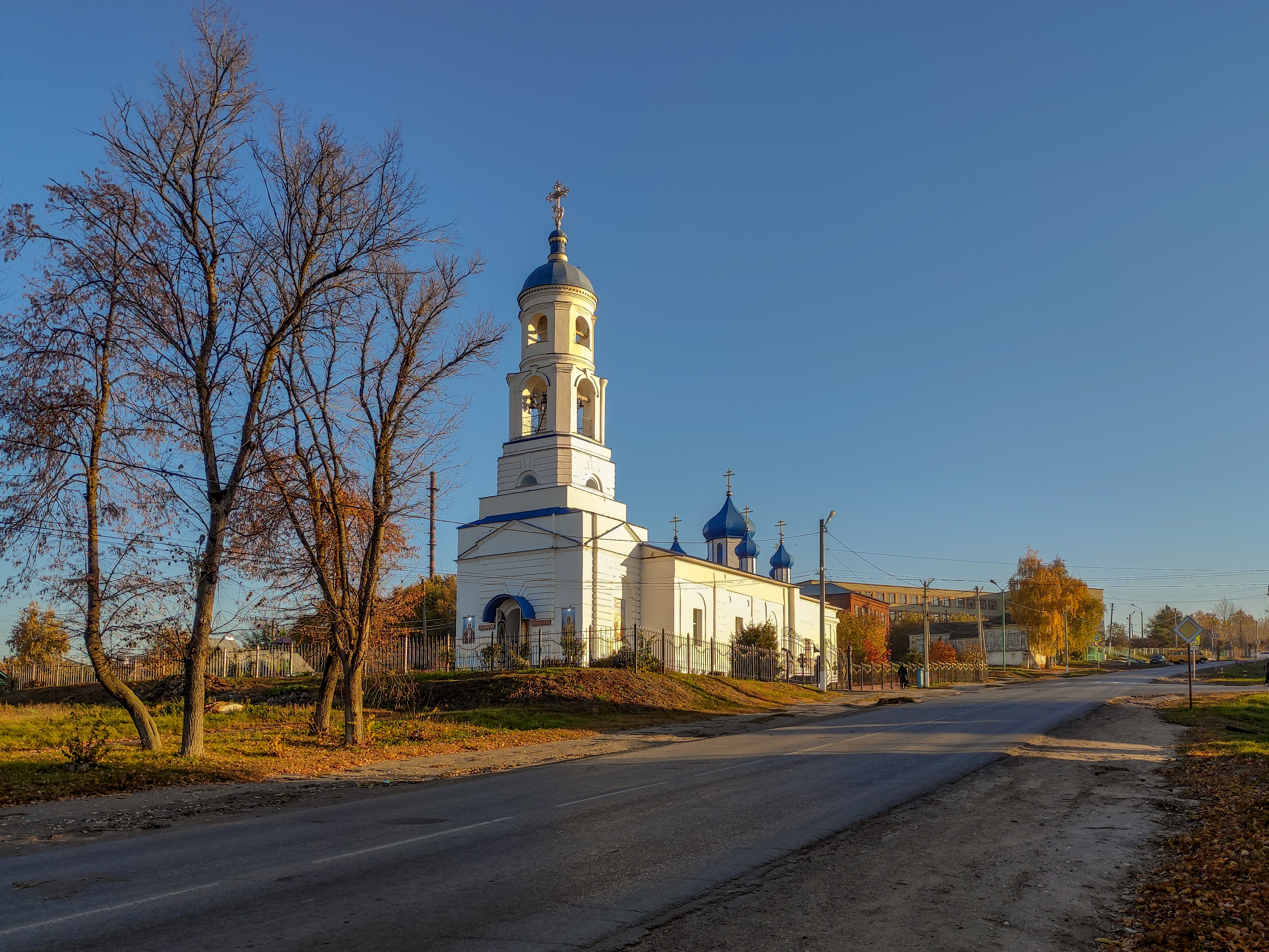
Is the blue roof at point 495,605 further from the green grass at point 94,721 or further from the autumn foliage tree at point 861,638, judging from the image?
the autumn foliage tree at point 861,638

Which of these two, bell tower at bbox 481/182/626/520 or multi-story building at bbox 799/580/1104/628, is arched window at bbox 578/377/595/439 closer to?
bell tower at bbox 481/182/626/520

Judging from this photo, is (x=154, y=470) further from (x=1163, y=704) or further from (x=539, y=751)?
(x=1163, y=704)

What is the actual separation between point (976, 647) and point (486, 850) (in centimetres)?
9772

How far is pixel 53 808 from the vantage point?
1268cm

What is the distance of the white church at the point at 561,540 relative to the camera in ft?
132

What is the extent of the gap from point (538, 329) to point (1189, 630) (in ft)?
91.0

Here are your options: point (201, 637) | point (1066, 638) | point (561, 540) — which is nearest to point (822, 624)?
point (561, 540)

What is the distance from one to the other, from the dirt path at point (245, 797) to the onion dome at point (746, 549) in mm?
40384

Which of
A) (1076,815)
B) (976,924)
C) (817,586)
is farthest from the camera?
(817,586)

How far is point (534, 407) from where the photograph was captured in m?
44.0

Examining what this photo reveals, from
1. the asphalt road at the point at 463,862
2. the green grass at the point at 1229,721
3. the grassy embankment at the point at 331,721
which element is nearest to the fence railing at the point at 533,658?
the grassy embankment at the point at 331,721

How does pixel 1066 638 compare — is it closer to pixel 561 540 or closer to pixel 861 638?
pixel 861 638

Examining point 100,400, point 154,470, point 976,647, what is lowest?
point 976,647

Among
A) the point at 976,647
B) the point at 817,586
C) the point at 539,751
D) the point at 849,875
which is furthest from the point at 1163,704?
the point at 817,586
